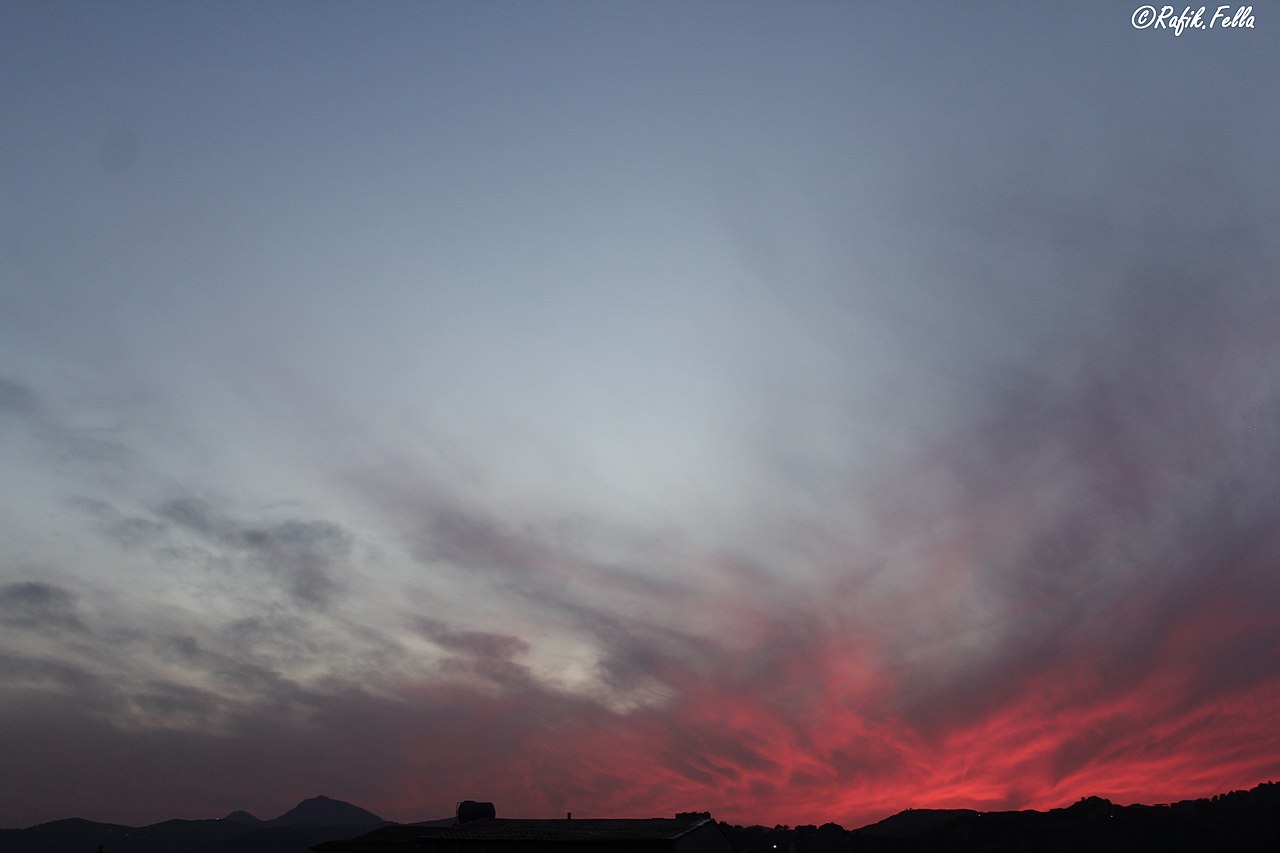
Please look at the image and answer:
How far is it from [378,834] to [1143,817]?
175286mm

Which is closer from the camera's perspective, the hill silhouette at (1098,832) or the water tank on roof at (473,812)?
the water tank on roof at (473,812)

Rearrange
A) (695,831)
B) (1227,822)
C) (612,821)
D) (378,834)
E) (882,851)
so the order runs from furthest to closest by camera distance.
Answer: (882,851) → (1227,822) → (378,834) → (612,821) → (695,831)

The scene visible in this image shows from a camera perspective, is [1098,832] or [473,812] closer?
[473,812]

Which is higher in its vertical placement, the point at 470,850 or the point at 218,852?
the point at 218,852

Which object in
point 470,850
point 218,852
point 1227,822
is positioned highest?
point 1227,822

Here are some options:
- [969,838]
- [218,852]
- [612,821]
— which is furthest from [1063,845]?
[218,852]

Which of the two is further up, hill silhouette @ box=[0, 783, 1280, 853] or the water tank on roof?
hill silhouette @ box=[0, 783, 1280, 853]

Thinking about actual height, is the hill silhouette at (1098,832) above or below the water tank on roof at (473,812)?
above

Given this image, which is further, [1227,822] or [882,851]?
[882,851]

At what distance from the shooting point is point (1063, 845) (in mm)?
167625

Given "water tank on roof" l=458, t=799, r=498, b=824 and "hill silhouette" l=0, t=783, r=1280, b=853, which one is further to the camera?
"hill silhouette" l=0, t=783, r=1280, b=853

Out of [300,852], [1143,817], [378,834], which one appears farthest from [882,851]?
[378,834]

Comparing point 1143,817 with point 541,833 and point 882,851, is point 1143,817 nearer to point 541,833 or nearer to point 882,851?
point 882,851

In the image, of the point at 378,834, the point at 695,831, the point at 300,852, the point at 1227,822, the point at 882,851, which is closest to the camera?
the point at 695,831
